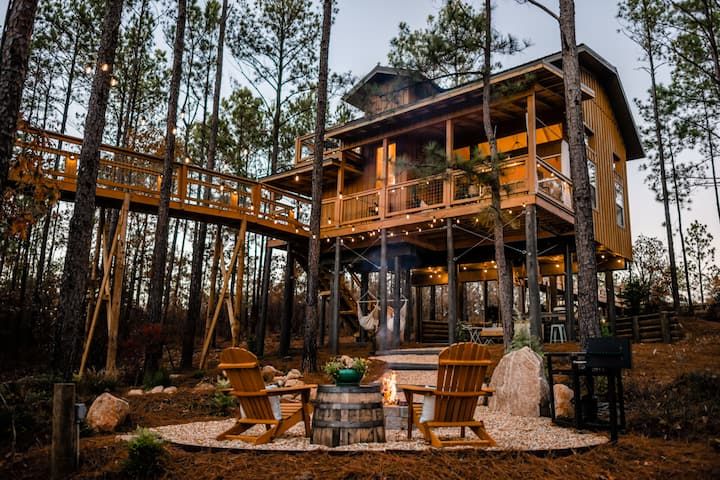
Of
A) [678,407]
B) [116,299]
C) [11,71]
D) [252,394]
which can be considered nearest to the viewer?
[11,71]

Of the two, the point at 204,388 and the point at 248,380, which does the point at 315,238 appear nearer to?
the point at 204,388

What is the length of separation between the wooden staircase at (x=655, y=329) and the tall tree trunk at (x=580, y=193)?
603 centimetres

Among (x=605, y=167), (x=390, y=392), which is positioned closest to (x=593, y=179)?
(x=605, y=167)

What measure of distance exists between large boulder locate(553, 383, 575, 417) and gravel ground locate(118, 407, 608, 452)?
0.21 meters

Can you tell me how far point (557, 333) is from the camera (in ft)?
49.1

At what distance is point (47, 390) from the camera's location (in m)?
7.68

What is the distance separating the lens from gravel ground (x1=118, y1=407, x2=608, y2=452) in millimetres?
4750

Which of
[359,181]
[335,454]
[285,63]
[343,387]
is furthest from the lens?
[285,63]

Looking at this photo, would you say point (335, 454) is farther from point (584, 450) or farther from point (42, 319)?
point (42, 319)

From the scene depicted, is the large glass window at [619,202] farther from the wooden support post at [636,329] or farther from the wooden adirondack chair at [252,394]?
the wooden adirondack chair at [252,394]

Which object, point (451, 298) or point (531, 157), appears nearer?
point (531, 157)

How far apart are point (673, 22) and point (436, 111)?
677 cm

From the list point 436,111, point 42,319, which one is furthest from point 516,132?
point 42,319

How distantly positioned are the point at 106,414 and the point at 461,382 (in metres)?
4.10
